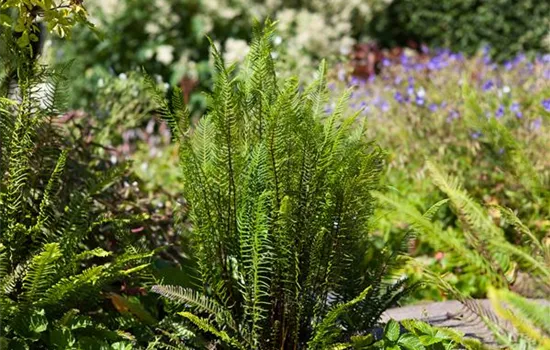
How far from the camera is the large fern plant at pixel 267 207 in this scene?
6.89 ft

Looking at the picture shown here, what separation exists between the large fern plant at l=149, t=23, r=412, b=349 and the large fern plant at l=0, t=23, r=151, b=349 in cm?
22

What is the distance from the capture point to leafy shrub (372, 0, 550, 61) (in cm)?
1004

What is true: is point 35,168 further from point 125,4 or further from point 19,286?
point 125,4

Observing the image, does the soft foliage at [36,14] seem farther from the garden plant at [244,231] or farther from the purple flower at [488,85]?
the purple flower at [488,85]

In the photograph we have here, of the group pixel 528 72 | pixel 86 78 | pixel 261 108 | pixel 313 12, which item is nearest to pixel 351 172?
pixel 261 108

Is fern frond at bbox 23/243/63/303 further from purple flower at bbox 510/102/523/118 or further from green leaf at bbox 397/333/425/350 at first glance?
purple flower at bbox 510/102/523/118

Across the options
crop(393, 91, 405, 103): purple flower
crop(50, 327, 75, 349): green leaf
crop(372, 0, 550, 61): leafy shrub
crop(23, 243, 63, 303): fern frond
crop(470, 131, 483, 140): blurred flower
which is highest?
crop(372, 0, 550, 61): leafy shrub

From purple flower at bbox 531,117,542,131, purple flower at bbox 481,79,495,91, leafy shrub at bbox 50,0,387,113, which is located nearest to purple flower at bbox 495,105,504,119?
purple flower at bbox 531,117,542,131

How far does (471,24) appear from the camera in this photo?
1029cm

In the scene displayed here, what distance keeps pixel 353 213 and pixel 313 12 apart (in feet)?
24.2

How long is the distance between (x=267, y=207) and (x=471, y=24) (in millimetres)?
8679

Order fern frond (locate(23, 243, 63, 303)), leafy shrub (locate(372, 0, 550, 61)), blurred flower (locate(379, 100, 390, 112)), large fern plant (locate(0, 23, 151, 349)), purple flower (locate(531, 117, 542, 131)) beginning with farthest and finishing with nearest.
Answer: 1. leafy shrub (locate(372, 0, 550, 61))
2. blurred flower (locate(379, 100, 390, 112))
3. purple flower (locate(531, 117, 542, 131))
4. large fern plant (locate(0, 23, 151, 349))
5. fern frond (locate(23, 243, 63, 303))

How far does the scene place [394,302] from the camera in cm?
235

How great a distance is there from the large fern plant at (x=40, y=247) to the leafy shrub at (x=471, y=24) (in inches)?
315
